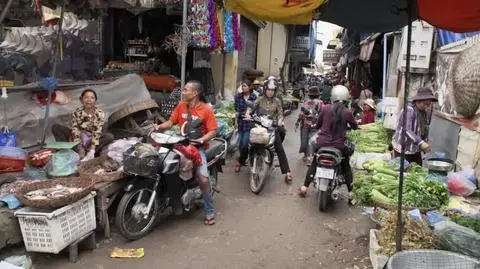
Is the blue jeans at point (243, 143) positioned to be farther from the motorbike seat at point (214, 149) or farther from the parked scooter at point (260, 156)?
the motorbike seat at point (214, 149)

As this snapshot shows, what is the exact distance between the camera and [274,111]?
8.21 metres

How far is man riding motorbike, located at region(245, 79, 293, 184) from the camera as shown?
7.98 metres

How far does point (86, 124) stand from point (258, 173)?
2853mm

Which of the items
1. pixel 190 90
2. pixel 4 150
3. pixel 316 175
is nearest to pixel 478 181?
pixel 316 175

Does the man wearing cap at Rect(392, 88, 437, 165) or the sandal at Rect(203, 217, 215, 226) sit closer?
the sandal at Rect(203, 217, 215, 226)

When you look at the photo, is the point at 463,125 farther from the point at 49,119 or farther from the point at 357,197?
the point at 49,119

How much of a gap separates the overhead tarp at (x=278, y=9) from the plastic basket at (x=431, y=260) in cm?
240

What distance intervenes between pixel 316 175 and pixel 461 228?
7.90ft

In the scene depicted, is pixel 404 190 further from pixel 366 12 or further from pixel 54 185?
pixel 54 185

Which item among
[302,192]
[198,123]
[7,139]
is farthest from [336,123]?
[7,139]

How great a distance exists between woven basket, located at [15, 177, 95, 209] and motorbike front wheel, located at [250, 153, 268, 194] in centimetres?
301

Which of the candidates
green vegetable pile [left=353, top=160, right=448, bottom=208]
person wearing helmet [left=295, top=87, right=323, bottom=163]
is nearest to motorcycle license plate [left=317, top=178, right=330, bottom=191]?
green vegetable pile [left=353, top=160, right=448, bottom=208]

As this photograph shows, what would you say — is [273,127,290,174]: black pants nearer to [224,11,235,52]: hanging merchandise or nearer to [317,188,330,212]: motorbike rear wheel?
[317,188,330,212]: motorbike rear wheel

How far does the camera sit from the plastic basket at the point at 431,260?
11.8 ft
